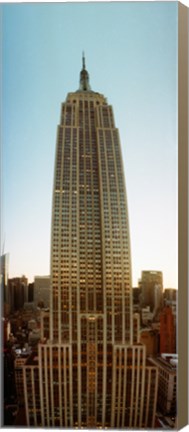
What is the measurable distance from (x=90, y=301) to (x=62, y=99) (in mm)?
1142

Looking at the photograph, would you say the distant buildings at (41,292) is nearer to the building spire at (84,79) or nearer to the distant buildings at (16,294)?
the distant buildings at (16,294)

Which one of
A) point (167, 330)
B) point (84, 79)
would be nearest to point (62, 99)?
point (84, 79)

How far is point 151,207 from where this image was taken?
123 inches

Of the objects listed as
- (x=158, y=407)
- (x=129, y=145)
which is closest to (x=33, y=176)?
(x=129, y=145)

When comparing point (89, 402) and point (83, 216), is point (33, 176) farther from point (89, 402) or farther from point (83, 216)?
point (89, 402)

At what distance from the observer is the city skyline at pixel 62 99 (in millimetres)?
3119

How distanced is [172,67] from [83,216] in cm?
95

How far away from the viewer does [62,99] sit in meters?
3.19

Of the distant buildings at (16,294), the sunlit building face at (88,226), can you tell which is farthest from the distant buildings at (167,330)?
the distant buildings at (16,294)

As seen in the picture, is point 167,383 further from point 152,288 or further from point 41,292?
point 41,292

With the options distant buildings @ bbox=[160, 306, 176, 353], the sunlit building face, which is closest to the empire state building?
the sunlit building face

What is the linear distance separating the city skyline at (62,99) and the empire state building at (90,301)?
6 cm

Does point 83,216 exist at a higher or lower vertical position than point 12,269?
higher

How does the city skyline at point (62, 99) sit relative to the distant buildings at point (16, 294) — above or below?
above
